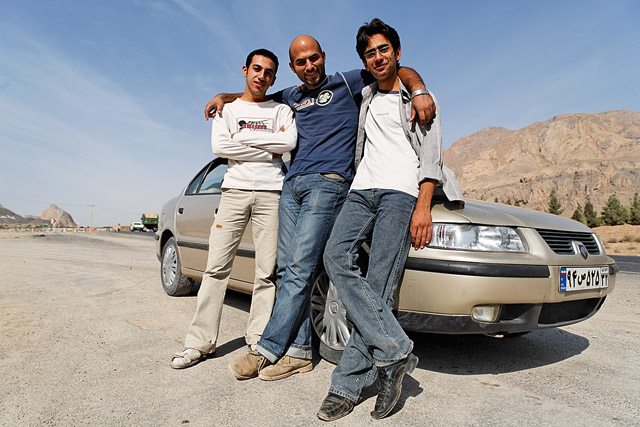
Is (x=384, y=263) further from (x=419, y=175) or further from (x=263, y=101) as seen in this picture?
(x=263, y=101)

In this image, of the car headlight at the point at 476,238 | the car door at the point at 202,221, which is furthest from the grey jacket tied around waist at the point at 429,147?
the car door at the point at 202,221

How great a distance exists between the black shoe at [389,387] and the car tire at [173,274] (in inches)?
131

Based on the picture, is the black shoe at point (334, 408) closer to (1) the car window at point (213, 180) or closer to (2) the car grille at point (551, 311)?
(2) the car grille at point (551, 311)

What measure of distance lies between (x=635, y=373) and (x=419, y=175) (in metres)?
1.97

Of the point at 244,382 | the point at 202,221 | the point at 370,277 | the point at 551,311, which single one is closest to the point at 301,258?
the point at 370,277

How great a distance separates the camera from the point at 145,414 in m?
2.04

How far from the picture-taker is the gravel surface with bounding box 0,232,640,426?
2066 mm

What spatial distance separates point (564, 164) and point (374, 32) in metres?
97.9

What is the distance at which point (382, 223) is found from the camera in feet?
7.49

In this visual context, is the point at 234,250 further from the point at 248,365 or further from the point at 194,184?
the point at 194,184

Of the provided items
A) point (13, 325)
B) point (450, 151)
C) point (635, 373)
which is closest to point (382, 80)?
point (635, 373)

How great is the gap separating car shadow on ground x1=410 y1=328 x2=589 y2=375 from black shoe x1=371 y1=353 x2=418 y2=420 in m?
0.79

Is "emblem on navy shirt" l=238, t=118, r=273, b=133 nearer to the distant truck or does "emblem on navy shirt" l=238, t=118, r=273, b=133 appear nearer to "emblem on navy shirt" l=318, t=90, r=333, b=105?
"emblem on navy shirt" l=318, t=90, r=333, b=105

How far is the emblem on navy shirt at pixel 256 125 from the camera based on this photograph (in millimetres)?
2994
